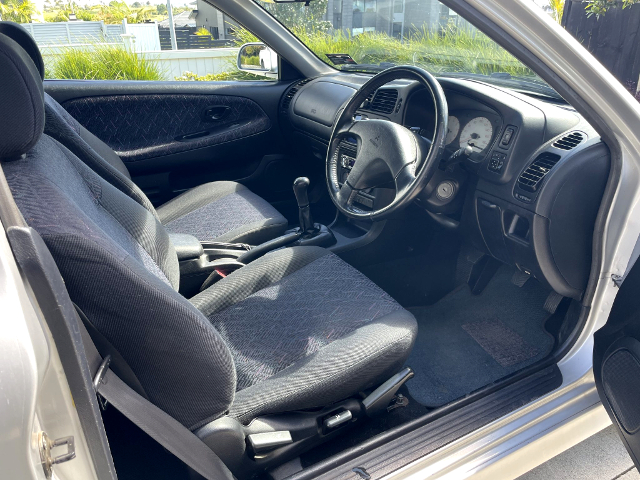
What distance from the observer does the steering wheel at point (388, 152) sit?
1.55 metres

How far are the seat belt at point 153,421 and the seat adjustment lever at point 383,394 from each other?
1.45 ft

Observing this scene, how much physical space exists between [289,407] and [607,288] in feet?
2.82

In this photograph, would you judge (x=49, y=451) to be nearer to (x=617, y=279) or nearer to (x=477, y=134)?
(x=617, y=279)

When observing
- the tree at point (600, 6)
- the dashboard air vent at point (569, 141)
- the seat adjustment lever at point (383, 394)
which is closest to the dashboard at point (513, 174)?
the dashboard air vent at point (569, 141)

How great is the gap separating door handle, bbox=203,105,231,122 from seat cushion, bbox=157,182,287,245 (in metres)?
0.48

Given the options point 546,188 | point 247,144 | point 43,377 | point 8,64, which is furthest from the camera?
point 247,144

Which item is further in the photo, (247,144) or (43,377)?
(247,144)

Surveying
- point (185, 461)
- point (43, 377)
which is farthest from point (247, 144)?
point (43, 377)

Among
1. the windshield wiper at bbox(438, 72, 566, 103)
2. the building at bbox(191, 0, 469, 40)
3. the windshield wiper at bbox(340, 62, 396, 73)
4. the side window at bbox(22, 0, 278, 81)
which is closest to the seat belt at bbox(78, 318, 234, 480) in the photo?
the windshield wiper at bbox(438, 72, 566, 103)

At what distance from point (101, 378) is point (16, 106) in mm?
483

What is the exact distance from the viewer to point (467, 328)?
2156mm

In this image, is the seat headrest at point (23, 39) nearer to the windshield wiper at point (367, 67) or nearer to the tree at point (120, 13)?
the windshield wiper at point (367, 67)

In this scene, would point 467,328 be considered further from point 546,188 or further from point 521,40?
point 521,40

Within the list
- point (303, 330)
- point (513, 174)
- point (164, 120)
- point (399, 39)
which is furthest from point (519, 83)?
point (164, 120)
